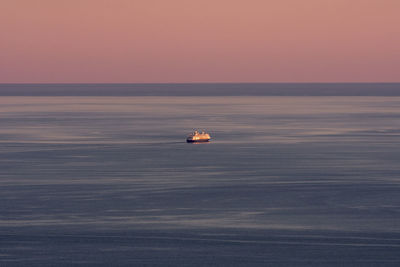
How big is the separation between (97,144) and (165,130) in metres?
34.3

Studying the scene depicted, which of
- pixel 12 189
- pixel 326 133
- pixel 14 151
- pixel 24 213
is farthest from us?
pixel 326 133

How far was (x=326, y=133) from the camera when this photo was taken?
472 ft

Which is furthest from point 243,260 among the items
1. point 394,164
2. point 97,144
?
point 97,144

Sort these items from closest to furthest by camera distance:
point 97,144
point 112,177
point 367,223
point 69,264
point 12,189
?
point 69,264, point 367,223, point 12,189, point 112,177, point 97,144

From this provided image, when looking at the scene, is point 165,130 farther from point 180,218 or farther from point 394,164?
point 180,218

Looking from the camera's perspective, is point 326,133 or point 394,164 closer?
point 394,164

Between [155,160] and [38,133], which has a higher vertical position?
[38,133]

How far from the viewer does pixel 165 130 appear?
500 ft

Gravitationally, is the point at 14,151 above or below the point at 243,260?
above

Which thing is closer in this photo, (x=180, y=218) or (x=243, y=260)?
(x=243, y=260)

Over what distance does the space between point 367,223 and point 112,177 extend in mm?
31428

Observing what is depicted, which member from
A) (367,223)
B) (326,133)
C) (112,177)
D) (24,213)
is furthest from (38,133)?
(367,223)

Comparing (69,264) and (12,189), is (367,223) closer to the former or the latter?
(69,264)

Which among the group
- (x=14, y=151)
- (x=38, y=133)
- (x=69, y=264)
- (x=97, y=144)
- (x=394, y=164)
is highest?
(x=38, y=133)
